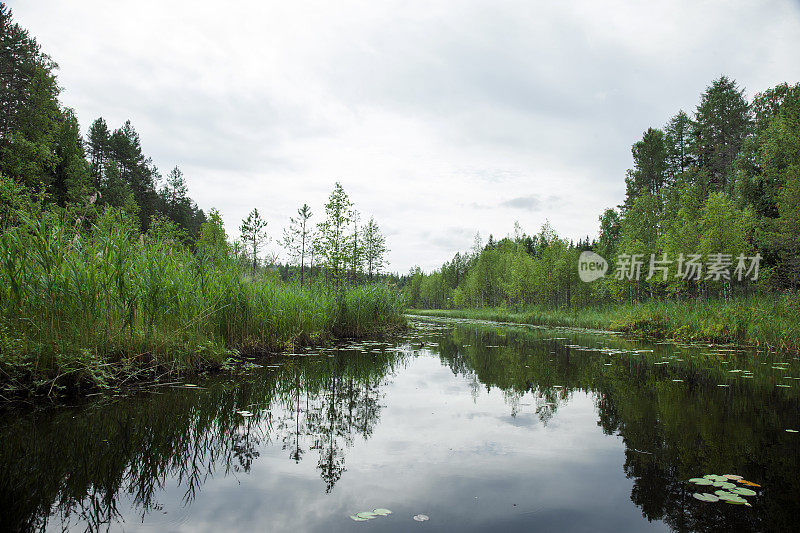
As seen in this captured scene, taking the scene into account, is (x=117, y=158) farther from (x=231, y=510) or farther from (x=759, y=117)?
(x=759, y=117)

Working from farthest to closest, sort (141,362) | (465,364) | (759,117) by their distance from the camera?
(759,117) → (465,364) → (141,362)

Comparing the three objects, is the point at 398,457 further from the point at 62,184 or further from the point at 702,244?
the point at 62,184

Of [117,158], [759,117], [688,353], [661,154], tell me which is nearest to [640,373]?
[688,353]

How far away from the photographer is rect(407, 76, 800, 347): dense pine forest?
15.2m

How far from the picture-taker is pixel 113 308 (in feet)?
16.1

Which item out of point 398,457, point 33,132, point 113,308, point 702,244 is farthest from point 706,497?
point 33,132

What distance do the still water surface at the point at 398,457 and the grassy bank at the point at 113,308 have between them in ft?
2.01

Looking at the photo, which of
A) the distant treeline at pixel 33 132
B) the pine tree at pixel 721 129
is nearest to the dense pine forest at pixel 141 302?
the distant treeline at pixel 33 132

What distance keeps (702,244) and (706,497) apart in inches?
821

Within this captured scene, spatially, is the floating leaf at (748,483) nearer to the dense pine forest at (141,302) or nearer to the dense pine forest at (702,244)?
the dense pine forest at (141,302)

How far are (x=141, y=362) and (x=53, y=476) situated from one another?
2.88 m

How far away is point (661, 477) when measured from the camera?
2.87m

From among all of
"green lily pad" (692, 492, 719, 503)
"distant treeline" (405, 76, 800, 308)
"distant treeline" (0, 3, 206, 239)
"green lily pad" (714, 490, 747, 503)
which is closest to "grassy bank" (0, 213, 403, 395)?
"green lily pad" (692, 492, 719, 503)

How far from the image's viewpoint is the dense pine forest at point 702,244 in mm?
15188
